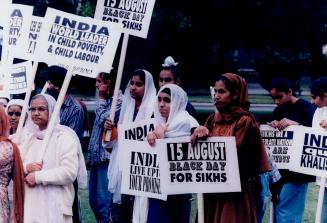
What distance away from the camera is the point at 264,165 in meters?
6.59

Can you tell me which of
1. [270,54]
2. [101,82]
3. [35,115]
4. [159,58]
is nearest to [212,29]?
[159,58]

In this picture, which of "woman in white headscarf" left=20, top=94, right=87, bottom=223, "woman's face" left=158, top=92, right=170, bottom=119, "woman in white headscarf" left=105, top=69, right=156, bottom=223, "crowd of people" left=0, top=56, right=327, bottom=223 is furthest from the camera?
"woman in white headscarf" left=105, top=69, right=156, bottom=223

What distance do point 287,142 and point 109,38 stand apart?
210 cm

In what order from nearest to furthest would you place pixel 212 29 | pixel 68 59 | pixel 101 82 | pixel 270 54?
pixel 68 59 < pixel 101 82 < pixel 212 29 < pixel 270 54

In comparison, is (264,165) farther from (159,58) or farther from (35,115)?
(159,58)

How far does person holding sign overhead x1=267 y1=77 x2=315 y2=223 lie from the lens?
28.8ft

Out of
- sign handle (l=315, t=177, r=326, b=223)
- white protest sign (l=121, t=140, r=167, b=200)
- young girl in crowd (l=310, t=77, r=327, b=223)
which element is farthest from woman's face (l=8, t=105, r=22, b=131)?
sign handle (l=315, t=177, r=326, b=223)

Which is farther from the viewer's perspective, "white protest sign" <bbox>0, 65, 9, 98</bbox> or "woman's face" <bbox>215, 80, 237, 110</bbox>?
"white protest sign" <bbox>0, 65, 9, 98</bbox>

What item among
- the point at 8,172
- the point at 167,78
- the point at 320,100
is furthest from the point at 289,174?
the point at 8,172

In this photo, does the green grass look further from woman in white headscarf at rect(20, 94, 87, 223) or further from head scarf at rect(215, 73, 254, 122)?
head scarf at rect(215, 73, 254, 122)

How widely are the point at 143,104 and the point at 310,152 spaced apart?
5.76ft

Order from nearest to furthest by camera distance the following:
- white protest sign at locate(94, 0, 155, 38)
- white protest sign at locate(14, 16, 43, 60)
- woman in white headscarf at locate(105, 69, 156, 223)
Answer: woman in white headscarf at locate(105, 69, 156, 223) → white protest sign at locate(94, 0, 155, 38) → white protest sign at locate(14, 16, 43, 60)

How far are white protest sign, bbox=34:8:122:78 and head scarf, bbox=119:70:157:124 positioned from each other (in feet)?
1.96

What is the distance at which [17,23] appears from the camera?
30.9 feet
